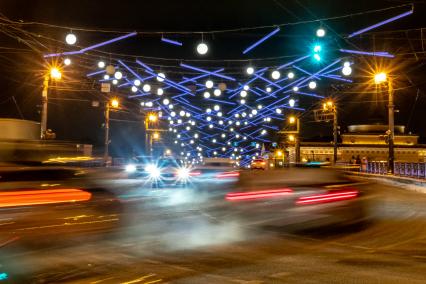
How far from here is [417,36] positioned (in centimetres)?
2108

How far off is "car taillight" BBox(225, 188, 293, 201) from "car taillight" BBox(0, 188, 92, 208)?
851cm

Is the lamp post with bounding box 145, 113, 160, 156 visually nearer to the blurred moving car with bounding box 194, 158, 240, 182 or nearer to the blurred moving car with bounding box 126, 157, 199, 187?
the blurred moving car with bounding box 194, 158, 240, 182

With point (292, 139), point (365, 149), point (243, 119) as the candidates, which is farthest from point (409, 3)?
point (243, 119)

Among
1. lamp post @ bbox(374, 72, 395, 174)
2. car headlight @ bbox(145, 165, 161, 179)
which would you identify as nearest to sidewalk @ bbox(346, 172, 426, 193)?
lamp post @ bbox(374, 72, 395, 174)

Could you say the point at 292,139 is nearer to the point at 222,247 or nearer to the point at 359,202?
the point at 359,202

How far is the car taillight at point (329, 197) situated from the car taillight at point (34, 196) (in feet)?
31.7

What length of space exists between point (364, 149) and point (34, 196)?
66183 millimetres

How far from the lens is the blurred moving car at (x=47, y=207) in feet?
36.1

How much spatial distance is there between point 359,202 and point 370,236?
910 centimetres

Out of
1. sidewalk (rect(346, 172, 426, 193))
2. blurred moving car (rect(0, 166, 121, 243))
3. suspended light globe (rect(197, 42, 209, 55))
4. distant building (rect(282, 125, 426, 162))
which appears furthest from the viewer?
distant building (rect(282, 125, 426, 162))

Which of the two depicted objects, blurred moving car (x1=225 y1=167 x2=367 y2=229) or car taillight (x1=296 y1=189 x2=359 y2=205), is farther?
car taillight (x1=296 y1=189 x2=359 y2=205)

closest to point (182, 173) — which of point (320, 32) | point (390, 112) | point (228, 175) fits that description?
point (228, 175)

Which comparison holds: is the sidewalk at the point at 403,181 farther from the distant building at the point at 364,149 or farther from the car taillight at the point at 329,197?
the distant building at the point at 364,149

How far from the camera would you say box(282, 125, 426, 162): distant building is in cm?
7100
